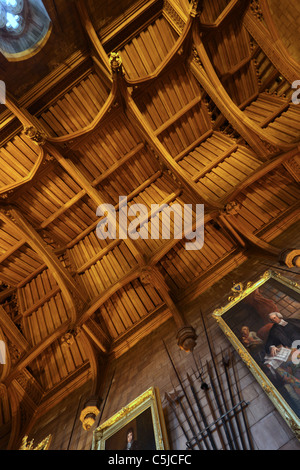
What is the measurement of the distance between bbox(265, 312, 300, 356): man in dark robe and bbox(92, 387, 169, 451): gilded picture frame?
1.90m

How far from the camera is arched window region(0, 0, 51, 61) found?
767 cm

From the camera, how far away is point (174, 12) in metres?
7.62

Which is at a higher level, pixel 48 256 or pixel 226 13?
pixel 226 13

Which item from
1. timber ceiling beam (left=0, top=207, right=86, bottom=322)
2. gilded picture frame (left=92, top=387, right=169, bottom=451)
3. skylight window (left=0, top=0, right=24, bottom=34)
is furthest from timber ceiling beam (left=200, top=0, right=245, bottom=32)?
gilded picture frame (left=92, top=387, right=169, bottom=451)

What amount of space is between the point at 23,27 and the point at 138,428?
953 cm

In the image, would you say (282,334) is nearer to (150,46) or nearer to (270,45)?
(270,45)

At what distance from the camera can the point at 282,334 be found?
14.9 feet

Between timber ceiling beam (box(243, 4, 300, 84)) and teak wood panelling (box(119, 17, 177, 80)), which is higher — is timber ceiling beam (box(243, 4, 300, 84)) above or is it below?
below

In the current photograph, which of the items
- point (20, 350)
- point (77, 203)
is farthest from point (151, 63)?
point (20, 350)

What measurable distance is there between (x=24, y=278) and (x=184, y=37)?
7.50 metres

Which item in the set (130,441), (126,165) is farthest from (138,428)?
(126,165)

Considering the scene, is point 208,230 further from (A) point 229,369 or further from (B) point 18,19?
(B) point 18,19

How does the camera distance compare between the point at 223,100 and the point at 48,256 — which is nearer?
the point at 223,100

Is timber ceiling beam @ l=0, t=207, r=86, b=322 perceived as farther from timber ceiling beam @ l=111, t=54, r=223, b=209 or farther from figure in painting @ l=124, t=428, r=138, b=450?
timber ceiling beam @ l=111, t=54, r=223, b=209
